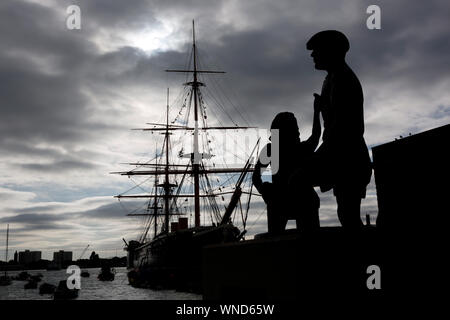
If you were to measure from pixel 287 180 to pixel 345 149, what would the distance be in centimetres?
98

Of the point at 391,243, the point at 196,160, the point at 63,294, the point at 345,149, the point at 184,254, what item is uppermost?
the point at 196,160

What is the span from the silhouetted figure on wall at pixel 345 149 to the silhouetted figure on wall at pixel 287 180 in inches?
15.3

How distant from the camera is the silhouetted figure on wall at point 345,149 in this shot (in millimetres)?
3477

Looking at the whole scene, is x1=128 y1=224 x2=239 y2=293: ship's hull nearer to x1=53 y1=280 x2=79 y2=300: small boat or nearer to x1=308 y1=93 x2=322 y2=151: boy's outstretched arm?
x1=53 y1=280 x2=79 y2=300: small boat

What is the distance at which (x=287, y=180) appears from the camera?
4324 mm

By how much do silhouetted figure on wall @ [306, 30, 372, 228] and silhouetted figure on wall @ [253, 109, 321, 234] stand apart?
1.28 feet

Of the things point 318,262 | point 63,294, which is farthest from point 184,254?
point 318,262

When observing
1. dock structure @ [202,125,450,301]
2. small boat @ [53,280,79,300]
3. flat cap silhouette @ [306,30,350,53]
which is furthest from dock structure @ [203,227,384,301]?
small boat @ [53,280,79,300]

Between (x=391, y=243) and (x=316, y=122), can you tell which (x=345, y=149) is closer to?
(x=316, y=122)

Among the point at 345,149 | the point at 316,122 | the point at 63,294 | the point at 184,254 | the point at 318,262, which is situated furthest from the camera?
the point at 184,254
